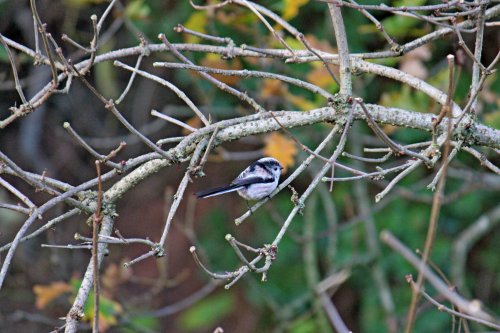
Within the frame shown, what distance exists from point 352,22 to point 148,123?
3.04 meters

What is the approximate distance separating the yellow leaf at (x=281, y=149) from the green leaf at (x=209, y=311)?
9.34ft

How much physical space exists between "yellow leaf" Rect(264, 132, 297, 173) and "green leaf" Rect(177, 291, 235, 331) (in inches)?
112

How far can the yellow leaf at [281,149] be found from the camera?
5.30 meters

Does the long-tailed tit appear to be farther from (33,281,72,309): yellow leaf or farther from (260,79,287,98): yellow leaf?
(33,281,72,309): yellow leaf

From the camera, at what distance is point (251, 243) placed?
25.3 ft

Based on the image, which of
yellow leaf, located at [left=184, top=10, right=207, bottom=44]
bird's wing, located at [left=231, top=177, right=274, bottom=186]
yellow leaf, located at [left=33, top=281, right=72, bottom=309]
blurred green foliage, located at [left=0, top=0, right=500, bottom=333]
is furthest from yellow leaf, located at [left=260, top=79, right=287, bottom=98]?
yellow leaf, located at [left=33, top=281, right=72, bottom=309]

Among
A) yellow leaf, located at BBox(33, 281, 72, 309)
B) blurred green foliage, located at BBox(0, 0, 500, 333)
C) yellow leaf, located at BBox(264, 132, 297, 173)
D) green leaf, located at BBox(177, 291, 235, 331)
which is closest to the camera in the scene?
yellow leaf, located at BBox(264, 132, 297, 173)

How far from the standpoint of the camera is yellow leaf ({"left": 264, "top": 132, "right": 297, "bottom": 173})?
209 inches

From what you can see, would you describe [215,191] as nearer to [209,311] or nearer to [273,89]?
[273,89]

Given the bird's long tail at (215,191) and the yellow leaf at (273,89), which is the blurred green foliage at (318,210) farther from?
the bird's long tail at (215,191)

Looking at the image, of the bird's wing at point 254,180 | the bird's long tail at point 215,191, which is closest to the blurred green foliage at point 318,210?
the bird's wing at point 254,180

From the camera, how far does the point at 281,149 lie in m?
5.42

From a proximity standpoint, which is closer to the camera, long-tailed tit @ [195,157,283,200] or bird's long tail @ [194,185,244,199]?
bird's long tail @ [194,185,244,199]

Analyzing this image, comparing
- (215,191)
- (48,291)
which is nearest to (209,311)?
(48,291)
